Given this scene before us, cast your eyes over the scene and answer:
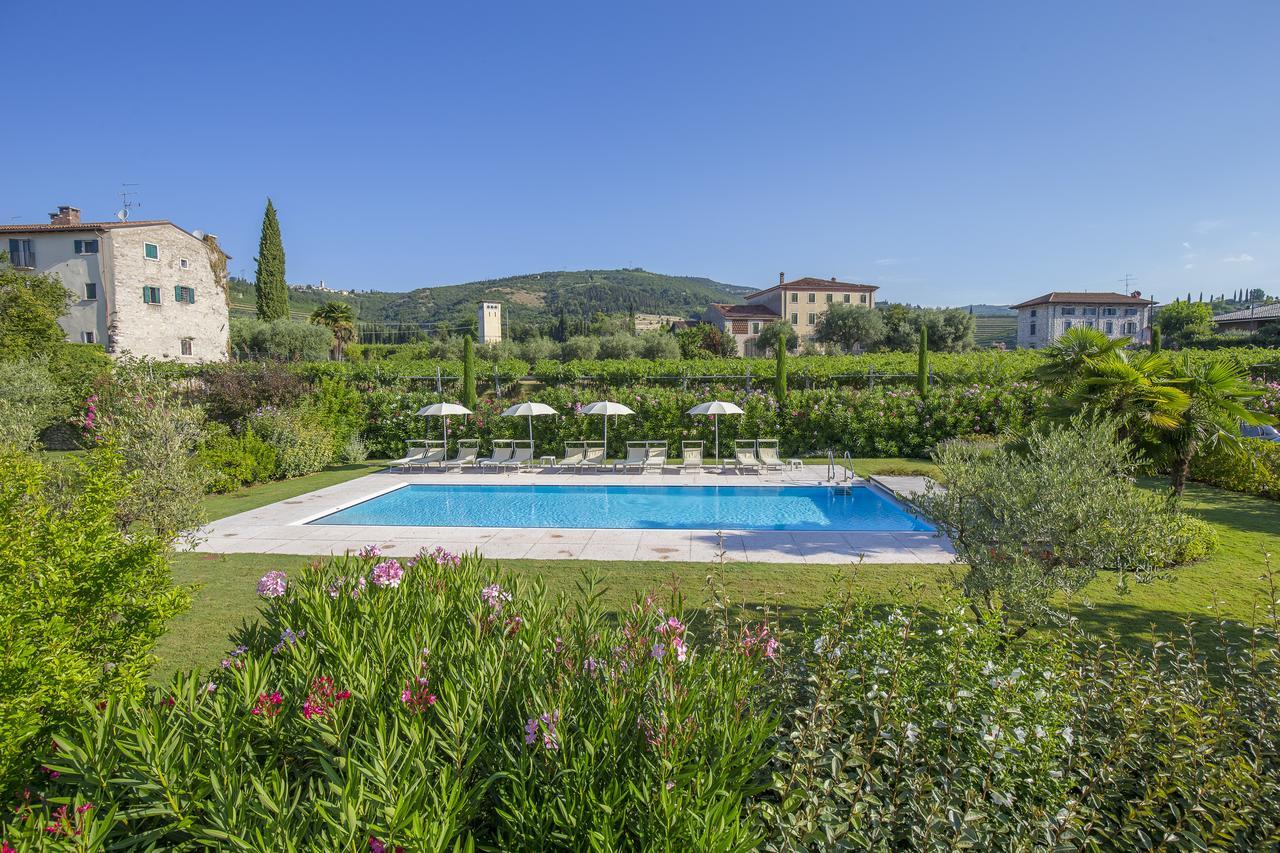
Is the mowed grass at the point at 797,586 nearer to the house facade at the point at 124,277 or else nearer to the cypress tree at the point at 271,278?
the house facade at the point at 124,277

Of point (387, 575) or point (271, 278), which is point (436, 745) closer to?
point (387, 575)

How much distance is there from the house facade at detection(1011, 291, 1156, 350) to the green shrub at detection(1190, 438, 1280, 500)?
2807 inches

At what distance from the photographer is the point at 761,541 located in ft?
31.9

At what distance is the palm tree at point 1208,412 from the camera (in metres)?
7.90

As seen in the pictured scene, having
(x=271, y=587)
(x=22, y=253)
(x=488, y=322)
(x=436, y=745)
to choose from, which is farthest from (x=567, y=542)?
(x=488, y=322)

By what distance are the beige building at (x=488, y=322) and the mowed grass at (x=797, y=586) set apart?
302 ft

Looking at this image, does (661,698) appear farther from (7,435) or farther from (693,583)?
(7,435)

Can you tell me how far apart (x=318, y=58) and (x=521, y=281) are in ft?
417

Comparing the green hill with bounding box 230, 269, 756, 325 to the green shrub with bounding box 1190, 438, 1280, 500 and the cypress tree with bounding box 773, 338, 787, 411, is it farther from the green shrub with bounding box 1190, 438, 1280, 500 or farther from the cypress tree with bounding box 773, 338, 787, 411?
the green shrub with bounding box 1190, 438, 1280, 500

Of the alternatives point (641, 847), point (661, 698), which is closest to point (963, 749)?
point (661, 698)

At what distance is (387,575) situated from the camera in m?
3.85

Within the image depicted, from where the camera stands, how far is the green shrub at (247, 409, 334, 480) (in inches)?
624

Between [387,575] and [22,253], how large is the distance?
160 feet

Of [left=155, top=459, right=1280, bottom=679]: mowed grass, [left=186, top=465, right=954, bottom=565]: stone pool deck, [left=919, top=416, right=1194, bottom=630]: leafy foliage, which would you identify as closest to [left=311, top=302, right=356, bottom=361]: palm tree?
[left=186, top=465, right=954, bottom=565]: stone pool deck
